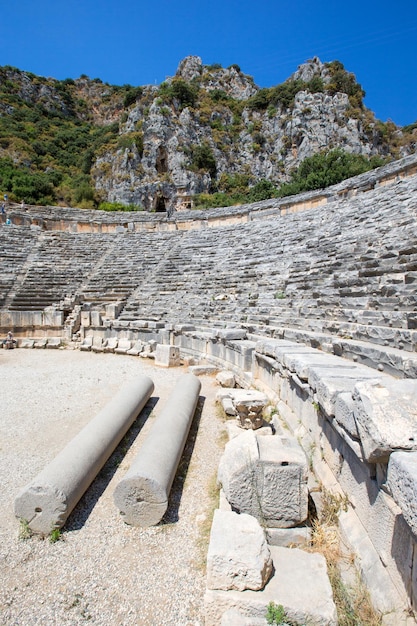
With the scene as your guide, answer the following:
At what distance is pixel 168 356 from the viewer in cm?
1049

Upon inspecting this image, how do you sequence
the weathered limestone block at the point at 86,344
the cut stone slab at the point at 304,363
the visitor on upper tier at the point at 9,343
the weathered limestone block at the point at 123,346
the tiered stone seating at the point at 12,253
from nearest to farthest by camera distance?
the cut stone slab at the point at 304,363 < the weathered limestone block at the point at 123,346 < the weathered limestone block at the point at 86,344 < the visitor on upper tier at the point at 9,343 < the tiered stone seating at the point at 12,253

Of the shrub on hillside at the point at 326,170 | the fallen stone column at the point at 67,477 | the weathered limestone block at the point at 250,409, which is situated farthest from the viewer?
the shrub on hillside at the point at 326,170

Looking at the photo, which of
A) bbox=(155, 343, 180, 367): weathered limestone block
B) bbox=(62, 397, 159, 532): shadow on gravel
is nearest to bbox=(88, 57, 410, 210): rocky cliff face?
bbox=(155, 343, 180, 367): weathered limestone block

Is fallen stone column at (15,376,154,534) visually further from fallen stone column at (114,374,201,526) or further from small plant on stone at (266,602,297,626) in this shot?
small plant on stone at (266,602,297,626)

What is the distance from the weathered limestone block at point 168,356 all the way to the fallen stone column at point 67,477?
529 centimetres

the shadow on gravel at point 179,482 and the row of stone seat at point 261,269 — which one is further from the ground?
the row of stone seat at point 261,269

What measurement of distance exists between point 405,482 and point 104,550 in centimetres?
263

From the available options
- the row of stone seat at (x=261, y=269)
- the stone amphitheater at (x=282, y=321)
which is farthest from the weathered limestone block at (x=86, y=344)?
the row of stone seat at (x=261, y=269)

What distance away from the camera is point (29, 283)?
16734 millimetres

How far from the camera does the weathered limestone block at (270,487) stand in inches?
117

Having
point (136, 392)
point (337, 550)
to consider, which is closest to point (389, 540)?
Result: point (337, 550)

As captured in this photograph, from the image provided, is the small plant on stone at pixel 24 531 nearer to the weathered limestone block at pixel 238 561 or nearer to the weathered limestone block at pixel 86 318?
the weathered limestone block at pixel 238 561

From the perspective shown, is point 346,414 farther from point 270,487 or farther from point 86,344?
point 86,344

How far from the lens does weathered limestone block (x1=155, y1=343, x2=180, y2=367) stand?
413 inches
